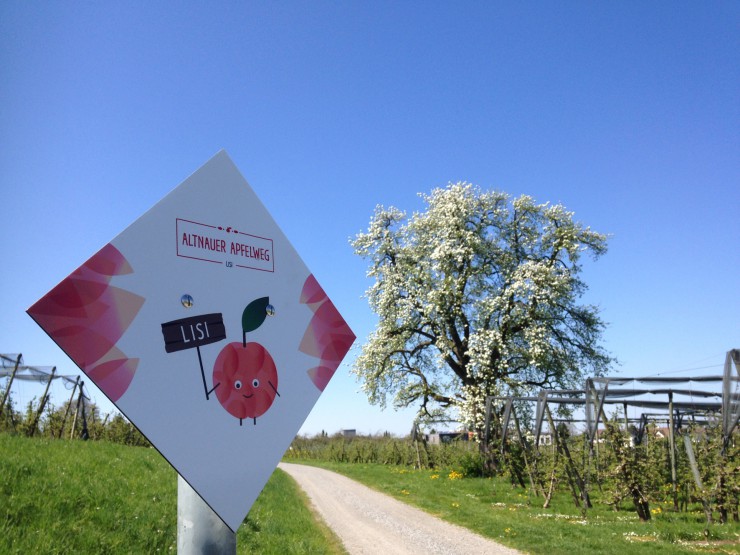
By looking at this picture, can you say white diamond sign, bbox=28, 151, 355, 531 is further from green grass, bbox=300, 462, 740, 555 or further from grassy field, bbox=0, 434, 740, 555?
green grass, bbox=300, 462, 740, 555

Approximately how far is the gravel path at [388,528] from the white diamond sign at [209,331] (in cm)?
812

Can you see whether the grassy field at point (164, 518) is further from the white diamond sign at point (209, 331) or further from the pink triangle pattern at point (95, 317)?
the pink triangle pattern at point (95, 317)

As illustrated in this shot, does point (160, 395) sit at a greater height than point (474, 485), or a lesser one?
greater

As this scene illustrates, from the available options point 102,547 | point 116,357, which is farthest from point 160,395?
point 102,547

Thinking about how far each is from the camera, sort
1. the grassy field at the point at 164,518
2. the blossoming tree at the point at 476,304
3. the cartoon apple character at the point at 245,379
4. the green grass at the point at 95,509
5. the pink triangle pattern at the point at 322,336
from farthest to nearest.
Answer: the blossoming tree at the point at 476,304, the grassy field at the point at 164,518, the green grass at the point at 95,509, the pink triangle pattern at the point at 322,336, the cartoon apple character at the point at 245,379

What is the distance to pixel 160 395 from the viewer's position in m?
1.60

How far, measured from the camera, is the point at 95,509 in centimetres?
609

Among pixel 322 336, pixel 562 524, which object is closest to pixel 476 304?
pixel 562 524

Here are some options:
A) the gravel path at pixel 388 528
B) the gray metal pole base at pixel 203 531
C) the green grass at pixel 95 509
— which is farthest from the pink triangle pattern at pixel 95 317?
the gravel path at pixel 388 528

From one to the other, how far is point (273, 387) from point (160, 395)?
43cm

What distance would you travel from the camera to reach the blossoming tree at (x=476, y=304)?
21.0m

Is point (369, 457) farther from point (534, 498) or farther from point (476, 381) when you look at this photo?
A: point (534, 498)

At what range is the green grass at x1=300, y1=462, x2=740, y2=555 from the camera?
29.0ft

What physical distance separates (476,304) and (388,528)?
11.6m
